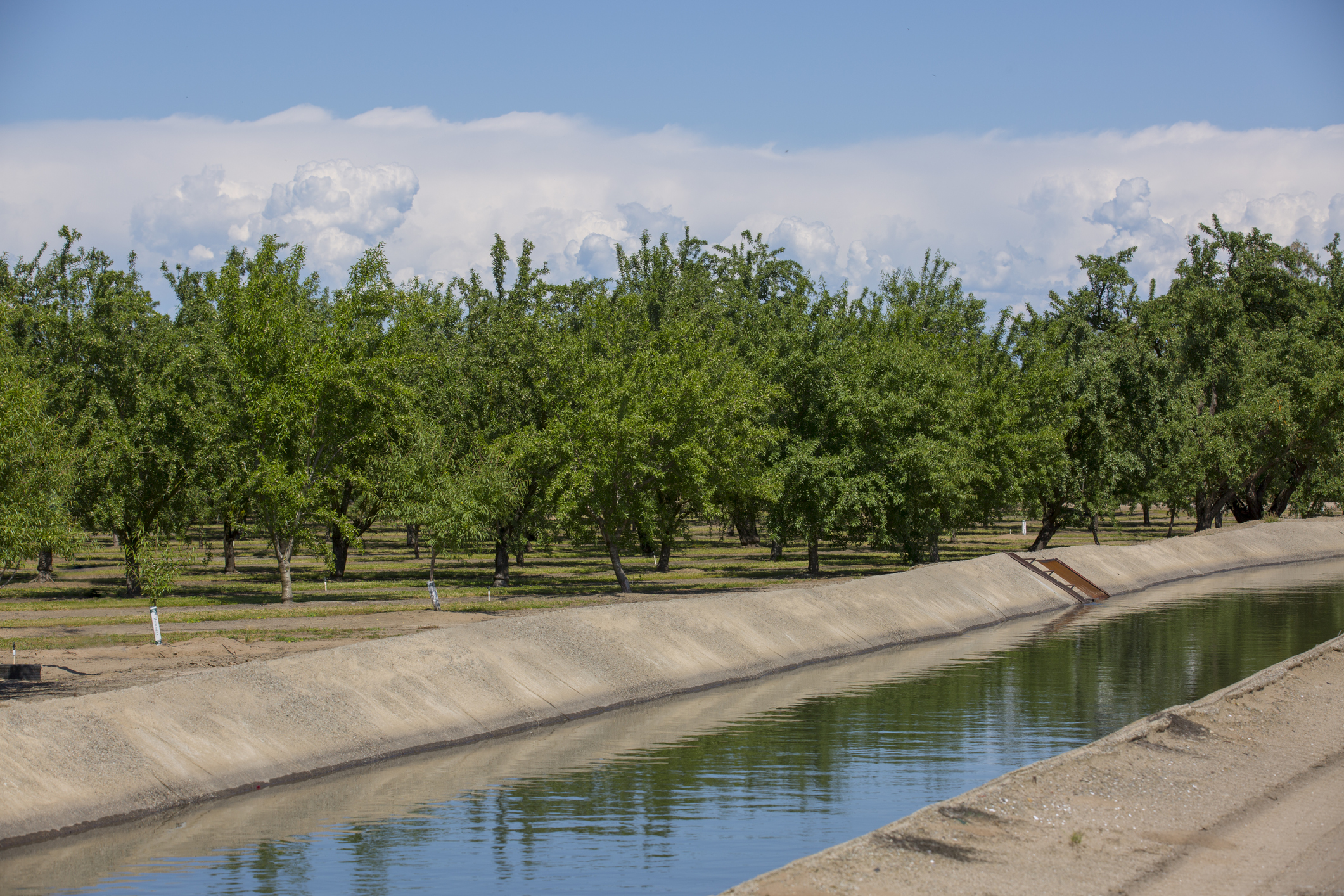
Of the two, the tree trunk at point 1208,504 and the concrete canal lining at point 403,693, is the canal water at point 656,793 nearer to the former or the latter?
the concrete canal lining at point 403,693

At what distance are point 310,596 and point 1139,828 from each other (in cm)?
3700

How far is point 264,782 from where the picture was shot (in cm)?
2031

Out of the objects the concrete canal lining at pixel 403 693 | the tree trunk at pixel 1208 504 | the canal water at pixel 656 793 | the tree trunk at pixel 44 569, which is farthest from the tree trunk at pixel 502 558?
the tree trunk at pixel 1208 504

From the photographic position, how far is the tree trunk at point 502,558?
5019 centimetres

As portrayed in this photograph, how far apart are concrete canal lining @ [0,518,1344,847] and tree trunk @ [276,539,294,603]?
16543mm

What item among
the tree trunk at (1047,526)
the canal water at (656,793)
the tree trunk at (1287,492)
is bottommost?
the canal water at (656,793)

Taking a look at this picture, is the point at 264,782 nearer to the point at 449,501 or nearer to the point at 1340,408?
the point at 449,501

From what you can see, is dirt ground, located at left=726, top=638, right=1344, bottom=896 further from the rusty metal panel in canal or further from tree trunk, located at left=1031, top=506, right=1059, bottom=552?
tree trunk, located at left=1031, top=506, right=1059, bottom=552

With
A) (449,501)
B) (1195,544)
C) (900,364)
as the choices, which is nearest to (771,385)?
(900,364)

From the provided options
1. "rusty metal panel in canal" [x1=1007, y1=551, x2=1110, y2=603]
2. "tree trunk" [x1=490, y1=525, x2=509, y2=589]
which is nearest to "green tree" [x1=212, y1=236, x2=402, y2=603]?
"tree trunk" [x1=490, y1=525, x2=509, y2=589]

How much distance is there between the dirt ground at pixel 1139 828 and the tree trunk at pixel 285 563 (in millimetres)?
32159

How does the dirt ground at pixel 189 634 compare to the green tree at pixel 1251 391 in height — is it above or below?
below

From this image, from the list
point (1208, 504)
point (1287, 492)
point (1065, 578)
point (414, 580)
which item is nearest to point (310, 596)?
point (414, 580)

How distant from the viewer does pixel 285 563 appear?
148ft
